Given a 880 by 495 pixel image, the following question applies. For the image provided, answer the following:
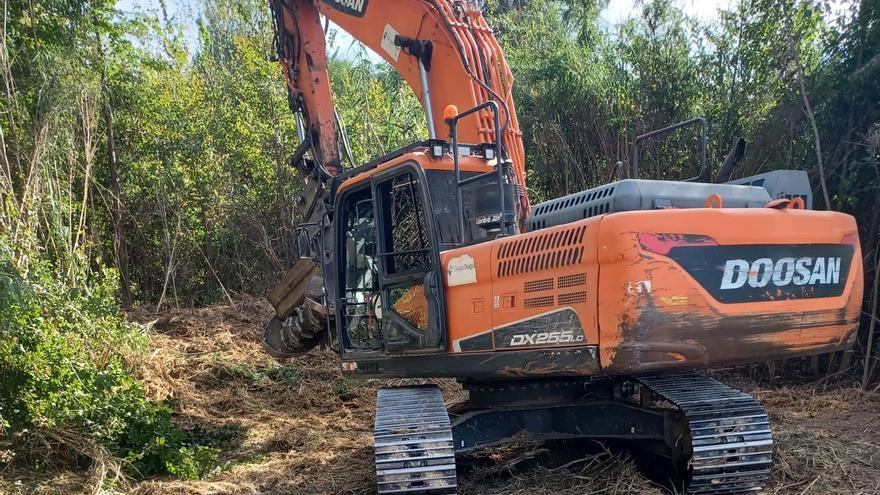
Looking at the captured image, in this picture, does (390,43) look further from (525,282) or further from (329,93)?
(525,282)

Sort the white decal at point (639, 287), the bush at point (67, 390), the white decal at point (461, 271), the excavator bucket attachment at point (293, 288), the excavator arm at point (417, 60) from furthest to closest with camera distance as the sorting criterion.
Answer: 1. the excavator bucket attachment at point (293, 288)
2. the excavator arm at point (417, 60)
3. the bush at point (67, 390)
4. the white decal at point (461, 271)
5. the white decal at point (639, 287)

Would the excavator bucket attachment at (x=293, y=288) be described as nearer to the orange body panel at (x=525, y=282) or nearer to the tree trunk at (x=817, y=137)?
the orange body panel at (x=525, y=282)

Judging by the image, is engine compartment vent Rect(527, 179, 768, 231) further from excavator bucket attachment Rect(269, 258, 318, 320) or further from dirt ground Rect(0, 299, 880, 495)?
excavator bucket attachment Rect(269, 258, 318, 320)

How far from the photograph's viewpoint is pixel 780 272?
3.45 m

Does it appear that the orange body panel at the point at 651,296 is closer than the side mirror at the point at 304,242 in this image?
Yes

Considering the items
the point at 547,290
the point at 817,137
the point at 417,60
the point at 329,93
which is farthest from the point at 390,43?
the point at 817,137

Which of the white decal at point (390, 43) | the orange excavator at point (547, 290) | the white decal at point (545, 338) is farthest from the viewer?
the white decal at point (390, 43)

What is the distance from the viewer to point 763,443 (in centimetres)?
367

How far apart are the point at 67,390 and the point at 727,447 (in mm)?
4367

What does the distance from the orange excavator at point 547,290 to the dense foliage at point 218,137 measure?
78.2 inches

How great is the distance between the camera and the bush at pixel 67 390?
16.3 feet

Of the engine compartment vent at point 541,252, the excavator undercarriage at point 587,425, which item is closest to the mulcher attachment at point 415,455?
the excavator undercarriage at point 587,425

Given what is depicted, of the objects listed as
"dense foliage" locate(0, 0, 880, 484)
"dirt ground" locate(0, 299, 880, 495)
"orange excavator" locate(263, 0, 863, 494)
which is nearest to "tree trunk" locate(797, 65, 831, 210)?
"dense foliage" locate(0, 0, 880, 484)

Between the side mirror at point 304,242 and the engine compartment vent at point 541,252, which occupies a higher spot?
the side mirror at point 304,242
